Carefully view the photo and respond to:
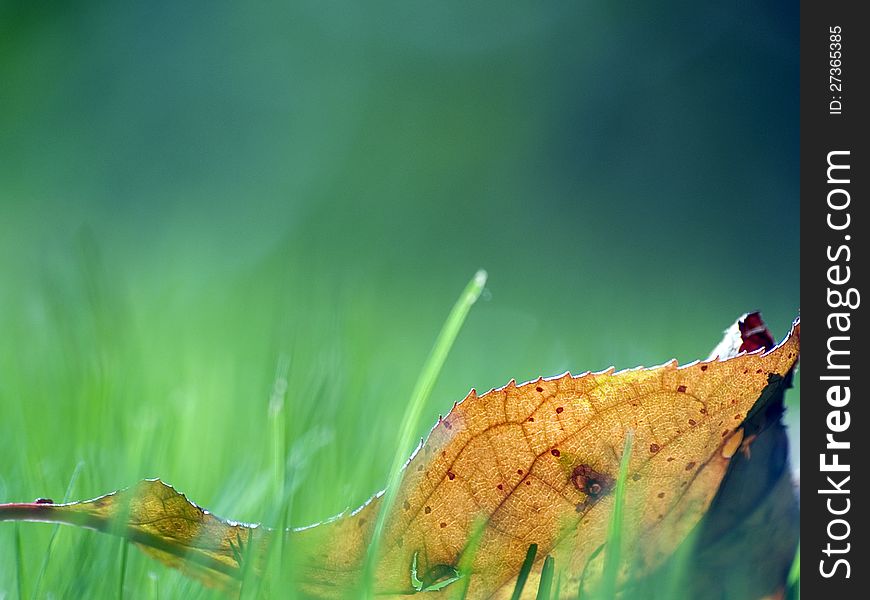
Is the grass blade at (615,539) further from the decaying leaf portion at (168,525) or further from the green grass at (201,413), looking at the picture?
the decaying leaf portion at (168,525)

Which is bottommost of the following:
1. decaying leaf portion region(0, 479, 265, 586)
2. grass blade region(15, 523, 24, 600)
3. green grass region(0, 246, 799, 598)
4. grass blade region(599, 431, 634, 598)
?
grass blade region(15, 523, 24, 600)

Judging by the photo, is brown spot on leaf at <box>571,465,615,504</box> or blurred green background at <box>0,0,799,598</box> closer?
brown spot on leaf at <box>571,465,615,504</box>

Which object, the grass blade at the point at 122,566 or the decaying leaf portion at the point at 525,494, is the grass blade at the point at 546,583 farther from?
the grass blade at the point at 122,566

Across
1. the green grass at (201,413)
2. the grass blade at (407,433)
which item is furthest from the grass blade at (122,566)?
Answer: the grass blade at (407,433)

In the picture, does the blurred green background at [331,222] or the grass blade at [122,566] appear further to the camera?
the blurred green background at [331,222]

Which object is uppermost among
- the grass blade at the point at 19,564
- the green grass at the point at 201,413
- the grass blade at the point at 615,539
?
the green grass at the point at 201,413

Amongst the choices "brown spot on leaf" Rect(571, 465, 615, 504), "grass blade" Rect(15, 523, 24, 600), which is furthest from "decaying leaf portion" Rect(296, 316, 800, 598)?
"grass blade" Rect(15, 523, 24, 600)

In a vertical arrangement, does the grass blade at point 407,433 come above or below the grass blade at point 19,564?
above

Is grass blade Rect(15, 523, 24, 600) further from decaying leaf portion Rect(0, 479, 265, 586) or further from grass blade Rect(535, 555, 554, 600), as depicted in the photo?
grass blade Rect(535, 555, 554, 600)
